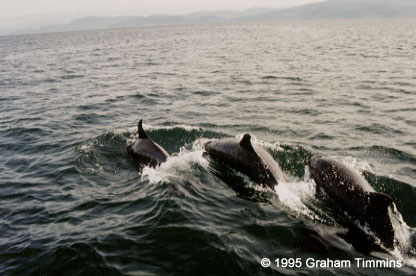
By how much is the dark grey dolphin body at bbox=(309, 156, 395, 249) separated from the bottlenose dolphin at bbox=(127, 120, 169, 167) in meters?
4.94

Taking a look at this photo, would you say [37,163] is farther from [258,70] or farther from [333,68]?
[333,68]

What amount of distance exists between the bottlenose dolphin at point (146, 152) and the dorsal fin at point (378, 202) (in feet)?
20.9

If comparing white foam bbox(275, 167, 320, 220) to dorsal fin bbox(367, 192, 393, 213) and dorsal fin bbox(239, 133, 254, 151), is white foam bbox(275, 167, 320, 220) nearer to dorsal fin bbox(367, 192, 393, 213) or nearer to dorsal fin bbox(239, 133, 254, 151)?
dorsal fin bbox(367, 192, 393, 213)

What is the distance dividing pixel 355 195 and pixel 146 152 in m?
6.80

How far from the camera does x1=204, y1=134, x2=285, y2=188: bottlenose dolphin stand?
30.0 ft

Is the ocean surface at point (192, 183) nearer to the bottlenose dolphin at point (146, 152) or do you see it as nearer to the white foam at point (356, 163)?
the white foam at point (356, 163)

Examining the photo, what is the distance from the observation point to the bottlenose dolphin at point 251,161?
9.14 m

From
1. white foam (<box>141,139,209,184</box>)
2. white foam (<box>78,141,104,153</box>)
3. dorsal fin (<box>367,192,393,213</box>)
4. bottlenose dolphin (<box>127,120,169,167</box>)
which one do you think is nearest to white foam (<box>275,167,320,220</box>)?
dorsal fin (<box>367,192,393,213</box>)

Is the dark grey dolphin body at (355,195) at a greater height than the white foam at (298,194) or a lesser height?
greater

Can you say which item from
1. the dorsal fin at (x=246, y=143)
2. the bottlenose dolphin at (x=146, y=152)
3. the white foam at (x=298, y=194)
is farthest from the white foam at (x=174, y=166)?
the white foam at (x=298, y=194)

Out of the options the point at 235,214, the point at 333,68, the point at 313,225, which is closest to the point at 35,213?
the point at 235,214

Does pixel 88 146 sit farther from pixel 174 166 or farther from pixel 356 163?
pixel 356 163

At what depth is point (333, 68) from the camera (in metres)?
31.2

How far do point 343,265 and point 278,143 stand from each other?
676 cm
